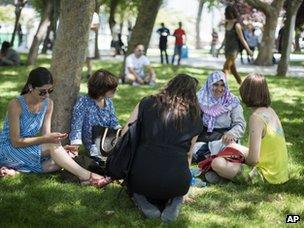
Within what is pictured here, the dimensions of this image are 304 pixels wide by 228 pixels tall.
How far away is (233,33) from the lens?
11977 mm

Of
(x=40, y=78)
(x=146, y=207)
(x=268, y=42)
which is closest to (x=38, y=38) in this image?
(x=268, y=42)

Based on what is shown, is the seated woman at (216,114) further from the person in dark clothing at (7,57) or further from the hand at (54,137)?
the person in dark clothing at (7,57)

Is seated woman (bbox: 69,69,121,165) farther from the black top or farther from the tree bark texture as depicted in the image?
the tree bark texture

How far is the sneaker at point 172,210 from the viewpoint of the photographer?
4.40 meters

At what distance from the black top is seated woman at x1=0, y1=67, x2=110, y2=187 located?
0.94 meters

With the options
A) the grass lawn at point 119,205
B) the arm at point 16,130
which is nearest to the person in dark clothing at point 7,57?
the grass lawn at point 119,205

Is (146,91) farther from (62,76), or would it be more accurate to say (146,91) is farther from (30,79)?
(30,79)

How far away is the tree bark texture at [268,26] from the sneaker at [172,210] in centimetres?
1440

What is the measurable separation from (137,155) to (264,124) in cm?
139

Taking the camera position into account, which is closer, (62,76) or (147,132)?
(147,132)

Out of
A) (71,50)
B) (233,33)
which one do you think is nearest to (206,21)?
(233,33)

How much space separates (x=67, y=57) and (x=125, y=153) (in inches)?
83.3

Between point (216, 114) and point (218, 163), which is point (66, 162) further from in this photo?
point (216, 114)

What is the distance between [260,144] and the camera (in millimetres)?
5180
